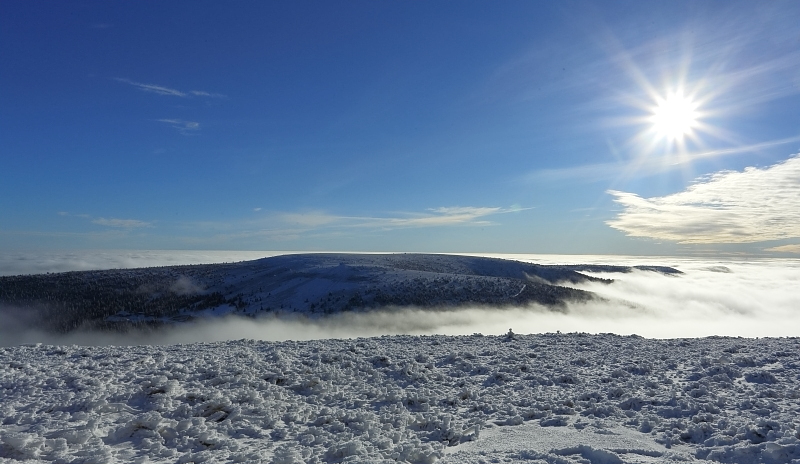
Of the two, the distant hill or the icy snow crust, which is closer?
the icy snow crust

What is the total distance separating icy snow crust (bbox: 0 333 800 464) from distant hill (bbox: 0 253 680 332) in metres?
31.0

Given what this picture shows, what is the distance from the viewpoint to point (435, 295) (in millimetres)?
45906

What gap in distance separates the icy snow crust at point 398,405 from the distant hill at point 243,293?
31031 mm

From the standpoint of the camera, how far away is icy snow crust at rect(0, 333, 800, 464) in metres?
6.58

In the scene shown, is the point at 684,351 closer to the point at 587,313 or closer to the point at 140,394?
the point at 140,394

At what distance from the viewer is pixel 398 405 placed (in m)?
8.85

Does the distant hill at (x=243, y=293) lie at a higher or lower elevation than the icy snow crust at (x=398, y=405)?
lower

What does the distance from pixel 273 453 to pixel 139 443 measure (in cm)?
207

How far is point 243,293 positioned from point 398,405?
47189 mm

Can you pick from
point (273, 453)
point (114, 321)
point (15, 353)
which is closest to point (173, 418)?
point (273, 453)

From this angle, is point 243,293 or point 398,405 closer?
point 398,405

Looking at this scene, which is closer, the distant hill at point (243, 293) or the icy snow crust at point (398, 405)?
the icy snow crust at point (398, 405)

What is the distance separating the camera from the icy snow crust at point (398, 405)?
6582 mm

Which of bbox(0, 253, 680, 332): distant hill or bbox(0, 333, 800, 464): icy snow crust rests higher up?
bbox(0, 333, 800, 464): icy snow crust
